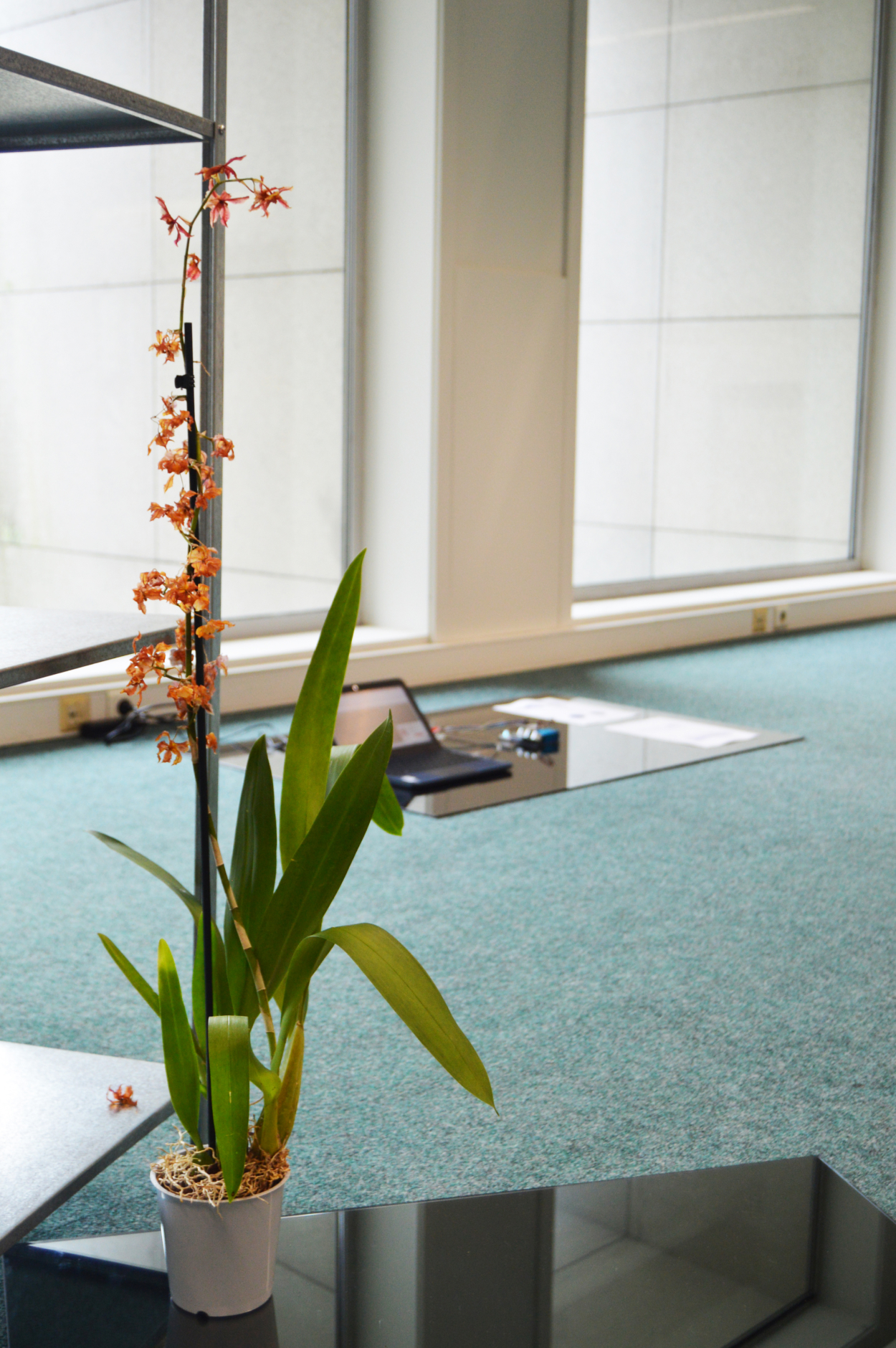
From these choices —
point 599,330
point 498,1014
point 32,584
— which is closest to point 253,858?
point 498,1014

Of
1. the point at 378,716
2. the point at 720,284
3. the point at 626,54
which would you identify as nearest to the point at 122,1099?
the point at 378,716

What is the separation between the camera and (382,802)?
1.32m

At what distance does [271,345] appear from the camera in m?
4.73

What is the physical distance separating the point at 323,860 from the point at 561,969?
1169mm

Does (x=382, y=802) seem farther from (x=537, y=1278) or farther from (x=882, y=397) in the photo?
(x=882, y=397)

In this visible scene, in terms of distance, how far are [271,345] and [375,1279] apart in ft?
12.4

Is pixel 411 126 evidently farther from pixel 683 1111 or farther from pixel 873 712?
pixel 683 1111

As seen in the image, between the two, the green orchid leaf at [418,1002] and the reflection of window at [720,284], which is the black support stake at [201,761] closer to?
the green orchid leaf at [418,1002]

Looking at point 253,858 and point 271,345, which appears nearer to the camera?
point 253,858

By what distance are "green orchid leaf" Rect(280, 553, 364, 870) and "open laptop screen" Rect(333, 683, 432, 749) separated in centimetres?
207

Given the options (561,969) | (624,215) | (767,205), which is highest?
(767,205)

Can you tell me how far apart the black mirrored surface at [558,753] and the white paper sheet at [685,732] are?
0.04 feet

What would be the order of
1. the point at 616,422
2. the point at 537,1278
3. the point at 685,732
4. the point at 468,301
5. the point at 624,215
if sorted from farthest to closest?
1. the point at 616,422
2. the point at 624,215
3. the point at 468,301
4. the point at 685,732
5. the point at 537,1278

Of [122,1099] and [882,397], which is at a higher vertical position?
[882,397]
